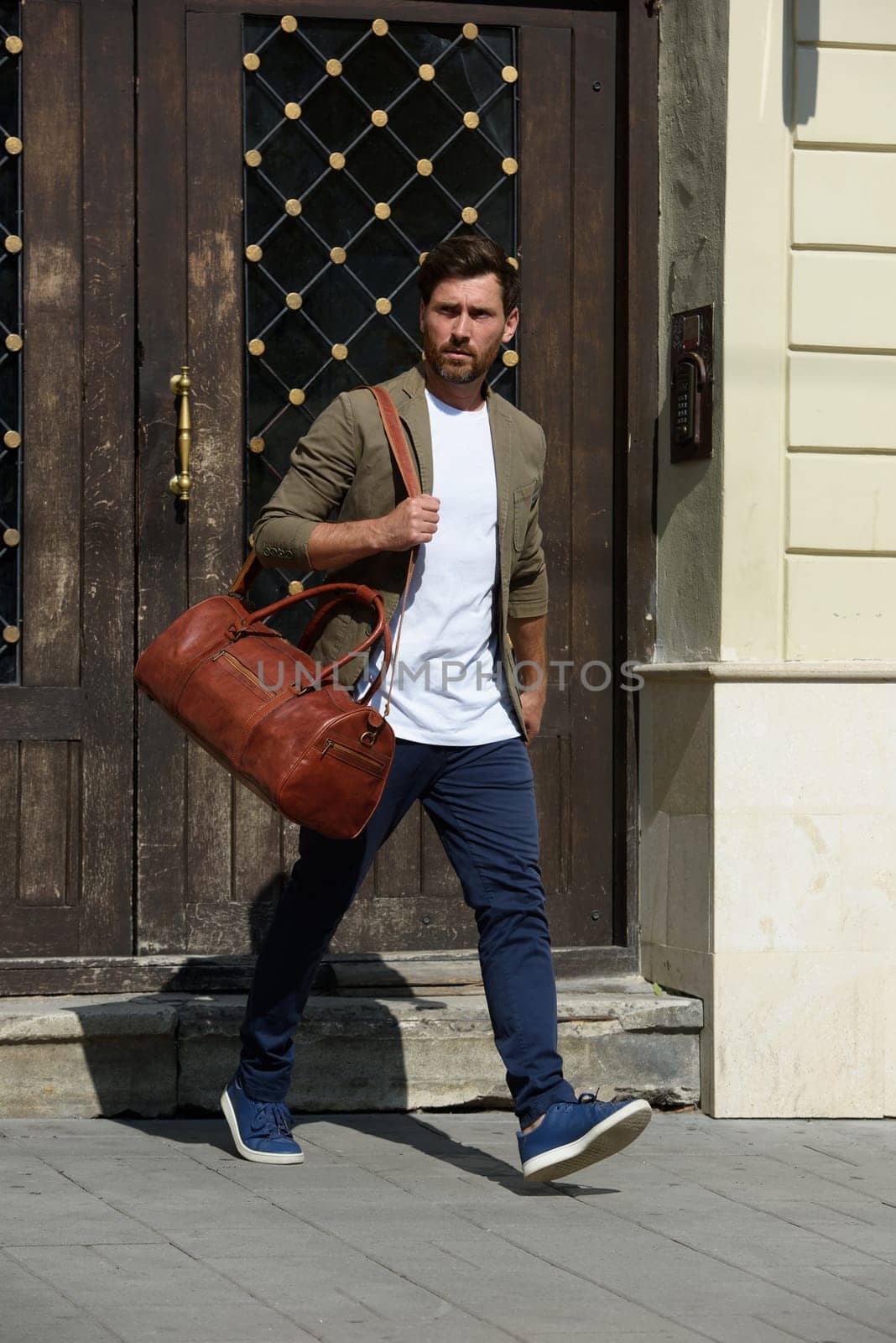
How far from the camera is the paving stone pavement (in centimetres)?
337

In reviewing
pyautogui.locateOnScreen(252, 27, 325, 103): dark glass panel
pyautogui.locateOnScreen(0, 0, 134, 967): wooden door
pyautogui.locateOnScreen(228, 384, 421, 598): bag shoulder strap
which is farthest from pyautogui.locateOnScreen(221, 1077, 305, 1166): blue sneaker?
pyautogui.locateOnScreen(252, 27, 325, 103): dark glass panel

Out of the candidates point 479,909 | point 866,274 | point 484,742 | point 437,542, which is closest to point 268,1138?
point 479,909

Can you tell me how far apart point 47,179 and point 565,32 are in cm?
166

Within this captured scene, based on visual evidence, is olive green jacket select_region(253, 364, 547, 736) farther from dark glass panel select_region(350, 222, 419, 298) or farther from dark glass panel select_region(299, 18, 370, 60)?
dark glass panel select_region(299, 18, 370, 60)

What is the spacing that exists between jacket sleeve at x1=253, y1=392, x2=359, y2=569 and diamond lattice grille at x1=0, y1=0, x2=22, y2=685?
1344 mm

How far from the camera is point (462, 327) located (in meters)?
4.40

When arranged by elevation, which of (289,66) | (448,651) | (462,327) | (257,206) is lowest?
(448,651)

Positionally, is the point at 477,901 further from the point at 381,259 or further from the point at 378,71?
the point at 378,71

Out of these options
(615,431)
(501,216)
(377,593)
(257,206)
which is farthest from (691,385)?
(377,593)

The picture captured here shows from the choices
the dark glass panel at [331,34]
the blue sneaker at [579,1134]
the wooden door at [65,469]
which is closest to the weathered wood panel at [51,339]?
the wooden door at [65,469]

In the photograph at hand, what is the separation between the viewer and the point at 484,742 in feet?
14.5

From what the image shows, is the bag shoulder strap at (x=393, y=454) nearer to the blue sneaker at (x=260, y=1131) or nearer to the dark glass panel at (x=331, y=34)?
the blue sneaker at (x=260, y=1131)

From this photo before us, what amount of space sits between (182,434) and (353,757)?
68.1 inches

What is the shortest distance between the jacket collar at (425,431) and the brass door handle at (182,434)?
114cm
